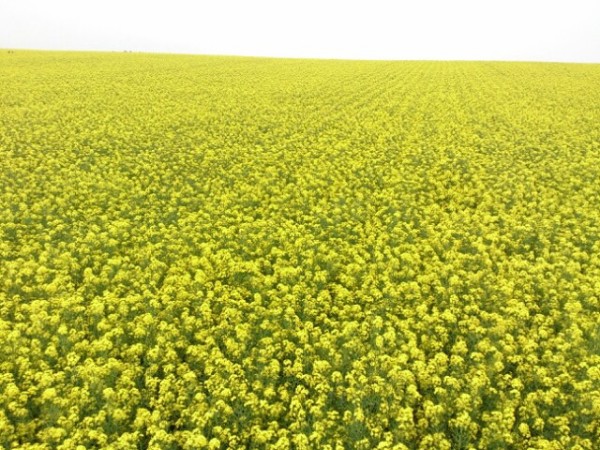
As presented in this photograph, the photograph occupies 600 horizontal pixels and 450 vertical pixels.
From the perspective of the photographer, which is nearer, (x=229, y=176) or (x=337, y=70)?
(x=229, y=176)

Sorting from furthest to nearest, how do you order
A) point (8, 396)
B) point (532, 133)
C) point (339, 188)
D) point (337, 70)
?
point (337, 70)
point (532, 133)
point (339, 188)
point (8, 396)

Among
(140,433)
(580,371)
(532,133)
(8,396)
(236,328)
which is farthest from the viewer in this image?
(532,133)

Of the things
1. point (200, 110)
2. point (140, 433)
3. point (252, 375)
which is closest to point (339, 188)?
point (252, 375)

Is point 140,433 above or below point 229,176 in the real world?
below

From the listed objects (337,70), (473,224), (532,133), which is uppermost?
(337,70)

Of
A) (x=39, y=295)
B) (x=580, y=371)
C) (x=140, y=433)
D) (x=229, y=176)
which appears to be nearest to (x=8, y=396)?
(x=140, y=433)

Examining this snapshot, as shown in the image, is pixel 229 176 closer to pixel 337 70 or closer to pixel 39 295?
pixel 39 295
